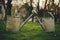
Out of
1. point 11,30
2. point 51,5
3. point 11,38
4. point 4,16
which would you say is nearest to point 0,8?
point 4,16

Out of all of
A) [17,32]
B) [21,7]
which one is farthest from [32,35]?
[21,7]

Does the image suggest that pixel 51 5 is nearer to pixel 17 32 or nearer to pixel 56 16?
pixel 56 16

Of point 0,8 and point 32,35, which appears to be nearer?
point 32,35

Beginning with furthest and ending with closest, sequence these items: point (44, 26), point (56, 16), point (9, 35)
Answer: point (56, 16) < point (44, 26) < point (9, 35)

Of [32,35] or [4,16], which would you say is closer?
[32,35]

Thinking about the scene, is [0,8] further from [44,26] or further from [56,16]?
[44,26]

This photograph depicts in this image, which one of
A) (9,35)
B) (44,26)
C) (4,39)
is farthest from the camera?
(44,26)

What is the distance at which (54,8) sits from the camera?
2547 centimetres

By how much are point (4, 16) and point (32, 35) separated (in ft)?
31.7

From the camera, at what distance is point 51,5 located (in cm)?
2542

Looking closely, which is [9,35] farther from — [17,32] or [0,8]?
[0,8]

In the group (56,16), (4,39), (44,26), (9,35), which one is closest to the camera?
(4,39)

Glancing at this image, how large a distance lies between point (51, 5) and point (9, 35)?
31.6 feet

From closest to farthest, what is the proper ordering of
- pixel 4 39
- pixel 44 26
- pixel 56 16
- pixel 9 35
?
1. pixel 4 39
2. pixel 9 35
3. pixel 44 26
4. pixel 56 16
